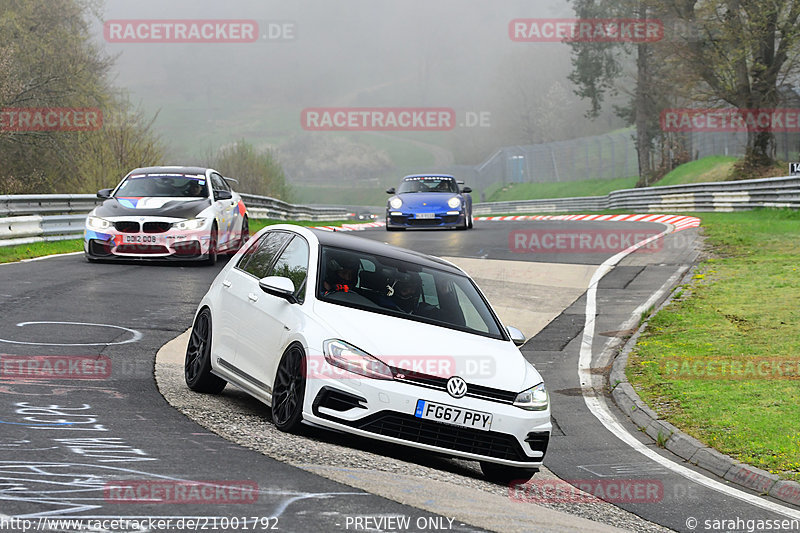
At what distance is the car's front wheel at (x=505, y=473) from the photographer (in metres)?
7.40

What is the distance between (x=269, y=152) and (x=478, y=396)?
220ft

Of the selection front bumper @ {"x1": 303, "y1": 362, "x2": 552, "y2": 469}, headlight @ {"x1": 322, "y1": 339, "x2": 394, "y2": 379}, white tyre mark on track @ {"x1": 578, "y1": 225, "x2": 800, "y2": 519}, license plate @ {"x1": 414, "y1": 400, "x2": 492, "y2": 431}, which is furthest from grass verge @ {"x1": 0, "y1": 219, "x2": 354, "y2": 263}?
license plate @ {"x1": 414, "y1": 400, "x2": 492, "y2": 431}

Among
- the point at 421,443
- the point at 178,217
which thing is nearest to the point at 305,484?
the point at 421,443

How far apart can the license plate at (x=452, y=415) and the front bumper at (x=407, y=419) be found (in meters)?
0.03

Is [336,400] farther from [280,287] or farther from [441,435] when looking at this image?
[280,287]

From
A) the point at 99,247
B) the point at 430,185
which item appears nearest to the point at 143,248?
the point at 99,247

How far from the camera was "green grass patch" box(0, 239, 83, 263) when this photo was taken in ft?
64.2

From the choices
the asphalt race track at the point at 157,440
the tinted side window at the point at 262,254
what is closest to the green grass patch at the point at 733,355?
the asphalt race track at the point at 157,440

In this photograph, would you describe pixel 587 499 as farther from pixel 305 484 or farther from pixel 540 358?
pixel 540 358

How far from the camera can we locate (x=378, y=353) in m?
7.13

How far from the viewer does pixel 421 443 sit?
7051 millimetres

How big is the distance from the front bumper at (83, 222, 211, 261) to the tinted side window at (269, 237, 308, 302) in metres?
9.58

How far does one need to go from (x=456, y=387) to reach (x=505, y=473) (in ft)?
2.74

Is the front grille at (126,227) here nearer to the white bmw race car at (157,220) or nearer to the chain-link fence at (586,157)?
the white bmw race car at (157,220)
